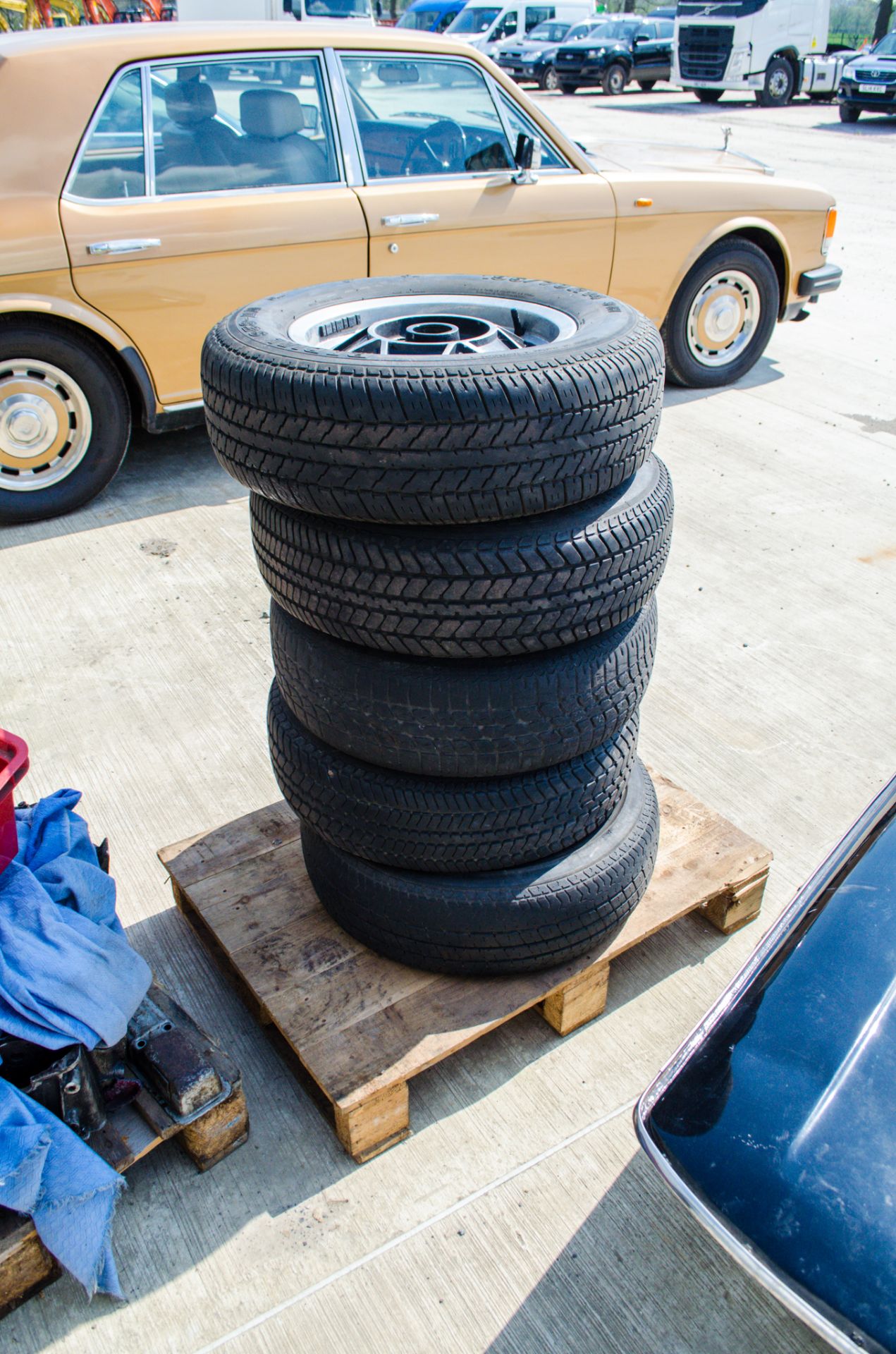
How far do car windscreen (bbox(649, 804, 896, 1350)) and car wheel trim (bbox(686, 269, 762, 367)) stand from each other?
196 inches

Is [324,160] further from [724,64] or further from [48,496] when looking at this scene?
[724,64]

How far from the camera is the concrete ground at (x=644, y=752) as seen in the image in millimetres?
1950

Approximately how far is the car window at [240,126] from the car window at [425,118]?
0.25 meters

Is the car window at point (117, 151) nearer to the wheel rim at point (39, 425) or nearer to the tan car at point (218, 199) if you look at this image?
the tan car at point (218, 199)

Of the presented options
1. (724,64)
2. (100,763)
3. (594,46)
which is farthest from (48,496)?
(594,46)

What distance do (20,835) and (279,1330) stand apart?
1.19 m

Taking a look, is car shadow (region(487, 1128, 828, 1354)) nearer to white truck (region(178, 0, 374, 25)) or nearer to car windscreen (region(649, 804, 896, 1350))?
car windscreen (region(649, 804, 896, 1350))

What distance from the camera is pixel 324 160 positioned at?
196 inches

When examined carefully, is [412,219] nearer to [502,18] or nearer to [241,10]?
[241,10]

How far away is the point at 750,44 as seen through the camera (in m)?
21.4

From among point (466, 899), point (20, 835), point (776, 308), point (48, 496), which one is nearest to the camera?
A: point (466, 899)

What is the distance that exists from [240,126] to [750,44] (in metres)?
20.9

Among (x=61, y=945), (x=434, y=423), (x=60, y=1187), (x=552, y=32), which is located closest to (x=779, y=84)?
(x=552, y=32)

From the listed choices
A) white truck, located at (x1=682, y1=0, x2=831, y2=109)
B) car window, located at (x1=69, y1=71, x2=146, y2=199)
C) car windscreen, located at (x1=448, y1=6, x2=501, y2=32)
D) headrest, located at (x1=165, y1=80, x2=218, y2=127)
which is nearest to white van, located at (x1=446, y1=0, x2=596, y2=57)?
car windscreen, located at (x1=448, y1=6, x2=501, y2=32)
